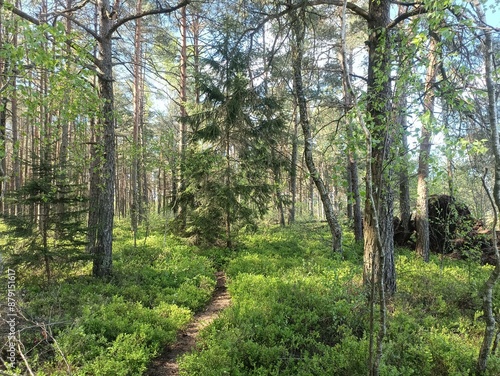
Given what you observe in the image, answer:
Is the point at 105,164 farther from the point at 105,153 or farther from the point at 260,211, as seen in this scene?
the point at 260,211

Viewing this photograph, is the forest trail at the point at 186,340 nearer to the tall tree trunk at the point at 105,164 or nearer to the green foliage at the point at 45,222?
the tall tree trunk at the point at 105,164

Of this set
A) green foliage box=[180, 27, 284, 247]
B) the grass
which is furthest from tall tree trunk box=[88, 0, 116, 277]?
green foliage box=[180, 27, 284, 247]

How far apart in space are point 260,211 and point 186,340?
6.34m

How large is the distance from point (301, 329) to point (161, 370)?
91.0 inches

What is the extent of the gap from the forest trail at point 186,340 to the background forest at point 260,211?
202 millimetres

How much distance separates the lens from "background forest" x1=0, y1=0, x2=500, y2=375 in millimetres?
3521

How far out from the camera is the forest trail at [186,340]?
4.40 meters

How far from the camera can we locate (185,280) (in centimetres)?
763

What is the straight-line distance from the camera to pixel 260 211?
437 inches

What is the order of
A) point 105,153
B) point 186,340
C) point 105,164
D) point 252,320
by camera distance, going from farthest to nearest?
point 105,164 < point 105,153 < point 186,340 < point 252,320

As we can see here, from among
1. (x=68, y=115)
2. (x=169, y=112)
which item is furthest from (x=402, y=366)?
(x=169, y=112)

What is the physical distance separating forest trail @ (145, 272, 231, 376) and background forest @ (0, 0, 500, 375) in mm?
202

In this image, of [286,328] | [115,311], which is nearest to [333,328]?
[286,328]

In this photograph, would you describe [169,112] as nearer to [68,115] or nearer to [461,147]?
[68,115]
